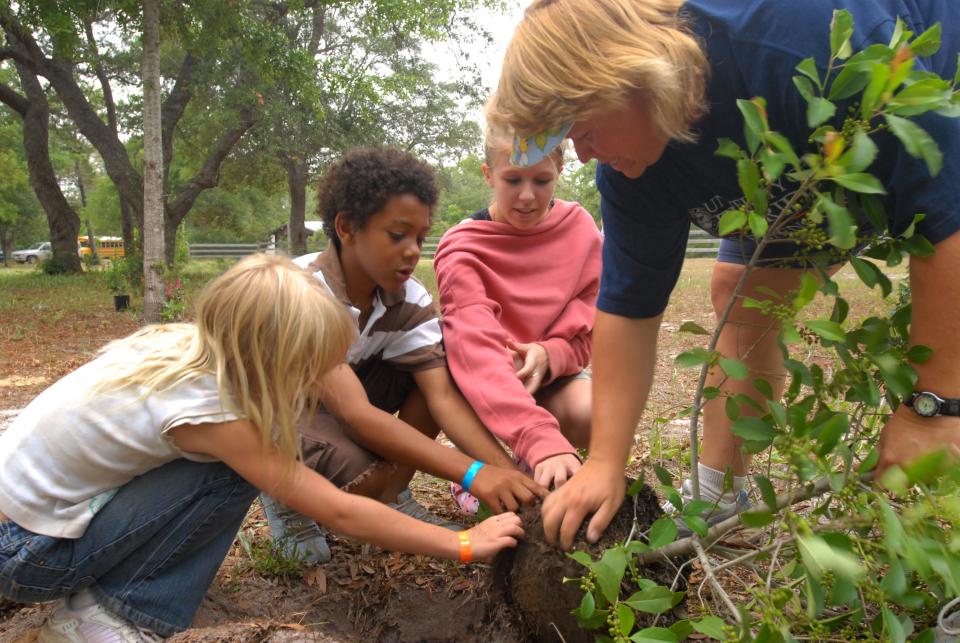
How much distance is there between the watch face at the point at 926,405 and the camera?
131 cm

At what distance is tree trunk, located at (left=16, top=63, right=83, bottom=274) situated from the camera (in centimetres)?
1808

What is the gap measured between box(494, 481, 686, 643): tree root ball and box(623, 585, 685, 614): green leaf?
25 centimetres

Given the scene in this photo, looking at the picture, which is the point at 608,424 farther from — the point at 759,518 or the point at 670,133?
the point at 670,133

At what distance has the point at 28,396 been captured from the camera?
5035mm

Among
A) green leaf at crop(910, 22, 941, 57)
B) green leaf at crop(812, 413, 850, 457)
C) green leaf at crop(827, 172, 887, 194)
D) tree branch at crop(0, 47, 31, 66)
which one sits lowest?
green leaf at crop(812, 413, 850, 457)

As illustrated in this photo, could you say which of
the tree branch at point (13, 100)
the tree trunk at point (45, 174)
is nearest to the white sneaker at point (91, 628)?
the tree branch at point (13, 100)

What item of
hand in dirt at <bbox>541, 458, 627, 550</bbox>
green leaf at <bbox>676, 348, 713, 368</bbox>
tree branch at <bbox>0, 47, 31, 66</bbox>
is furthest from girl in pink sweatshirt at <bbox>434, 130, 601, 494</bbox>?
tree branch at <bbox>0, 47, 31, 66</bbox>

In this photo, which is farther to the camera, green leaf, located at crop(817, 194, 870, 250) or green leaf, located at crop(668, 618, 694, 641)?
green leaf, located at crop(668, 618, 694, 641)

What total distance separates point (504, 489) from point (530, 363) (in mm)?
595

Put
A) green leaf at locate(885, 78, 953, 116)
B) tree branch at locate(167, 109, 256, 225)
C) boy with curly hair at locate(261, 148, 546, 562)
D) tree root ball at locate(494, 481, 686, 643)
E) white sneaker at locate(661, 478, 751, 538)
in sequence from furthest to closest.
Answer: tree branch at locate(167, 109, 256, 225) → boy with curly hair at locate(261, 148, 546, 562) → white sneaker at locate(661, 478, 751, 538) → tree root ball at locate(494, 481, 686, 643) → green leaf at locate(885, 78, 953, 116)

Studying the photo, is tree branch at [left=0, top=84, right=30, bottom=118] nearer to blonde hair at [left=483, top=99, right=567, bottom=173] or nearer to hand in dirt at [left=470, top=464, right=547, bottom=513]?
blonde hair at [left=483, top=99, right=567, bottom=173]

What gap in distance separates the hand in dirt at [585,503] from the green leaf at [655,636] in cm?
41

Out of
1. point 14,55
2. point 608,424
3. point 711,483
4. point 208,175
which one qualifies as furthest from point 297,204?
point 608,424

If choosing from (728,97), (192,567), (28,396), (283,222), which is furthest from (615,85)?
(283,222)
